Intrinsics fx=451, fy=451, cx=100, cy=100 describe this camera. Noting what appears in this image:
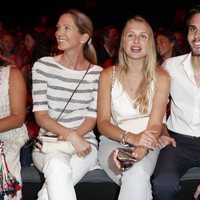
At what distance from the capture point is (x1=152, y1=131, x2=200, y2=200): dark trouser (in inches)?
100

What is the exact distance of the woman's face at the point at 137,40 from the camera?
2896 millimetres

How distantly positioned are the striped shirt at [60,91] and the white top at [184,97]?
1.82 feet

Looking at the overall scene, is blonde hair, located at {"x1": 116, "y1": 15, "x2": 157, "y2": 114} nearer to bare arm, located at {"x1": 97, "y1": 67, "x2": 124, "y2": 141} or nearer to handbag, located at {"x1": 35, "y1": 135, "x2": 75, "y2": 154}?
bare arm, located at {"x1": 97, "y1": 67, "x2": 124, "y2": 141}

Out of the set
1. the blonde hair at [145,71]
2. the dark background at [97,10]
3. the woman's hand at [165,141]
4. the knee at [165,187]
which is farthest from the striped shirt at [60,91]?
the dark background at [97,10]

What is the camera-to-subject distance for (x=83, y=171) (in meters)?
2.76

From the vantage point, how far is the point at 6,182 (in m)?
2.62

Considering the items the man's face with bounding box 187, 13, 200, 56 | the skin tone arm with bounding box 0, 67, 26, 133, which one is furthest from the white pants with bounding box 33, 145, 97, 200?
the man's face with bounding box 187, 13, 200, 56

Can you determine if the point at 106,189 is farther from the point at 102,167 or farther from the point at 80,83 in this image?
the point at 80,83

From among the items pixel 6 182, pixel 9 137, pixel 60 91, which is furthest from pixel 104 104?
pixel 6 182

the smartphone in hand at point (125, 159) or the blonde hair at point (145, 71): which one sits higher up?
the blonde hair at point (145, 71)

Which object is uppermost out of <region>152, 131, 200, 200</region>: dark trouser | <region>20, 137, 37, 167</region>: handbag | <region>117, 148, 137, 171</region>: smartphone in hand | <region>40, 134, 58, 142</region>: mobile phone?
<region>40, 134, 58, 142</region>: mobile phone

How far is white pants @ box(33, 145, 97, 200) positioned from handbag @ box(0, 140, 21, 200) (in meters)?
0.17

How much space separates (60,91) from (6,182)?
2.22 feet

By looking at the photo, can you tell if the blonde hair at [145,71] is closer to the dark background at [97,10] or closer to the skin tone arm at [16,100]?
the skin tone arm at [16,100]
